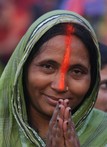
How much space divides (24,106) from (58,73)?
280 millimetres

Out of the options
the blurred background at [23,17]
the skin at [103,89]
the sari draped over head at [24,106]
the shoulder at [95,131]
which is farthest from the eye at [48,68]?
the blurred background at [23,17]

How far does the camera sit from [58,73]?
285 centimetres

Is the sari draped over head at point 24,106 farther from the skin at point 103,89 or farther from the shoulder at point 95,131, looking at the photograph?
the skin at point 103,89

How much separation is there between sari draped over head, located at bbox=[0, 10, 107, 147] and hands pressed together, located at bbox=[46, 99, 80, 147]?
37 centimetres

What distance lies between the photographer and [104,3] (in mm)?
5137

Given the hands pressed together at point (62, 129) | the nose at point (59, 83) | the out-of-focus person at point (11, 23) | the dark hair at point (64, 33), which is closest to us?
the hands pressed together at point (62, 129)

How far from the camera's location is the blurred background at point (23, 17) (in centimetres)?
496

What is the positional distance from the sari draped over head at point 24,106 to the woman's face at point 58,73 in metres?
0.07

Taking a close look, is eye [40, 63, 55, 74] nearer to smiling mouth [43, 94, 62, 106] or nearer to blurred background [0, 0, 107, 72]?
smiling mouth [43, 94, 62, 106]

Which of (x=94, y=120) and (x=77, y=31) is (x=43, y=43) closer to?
(x=77, y=31)

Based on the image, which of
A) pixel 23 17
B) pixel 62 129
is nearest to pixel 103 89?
pixel 23 17

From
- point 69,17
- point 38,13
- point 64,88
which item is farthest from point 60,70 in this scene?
point 38,13

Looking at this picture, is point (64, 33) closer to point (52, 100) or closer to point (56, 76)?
point (56, 76)

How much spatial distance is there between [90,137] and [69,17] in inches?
24.8
